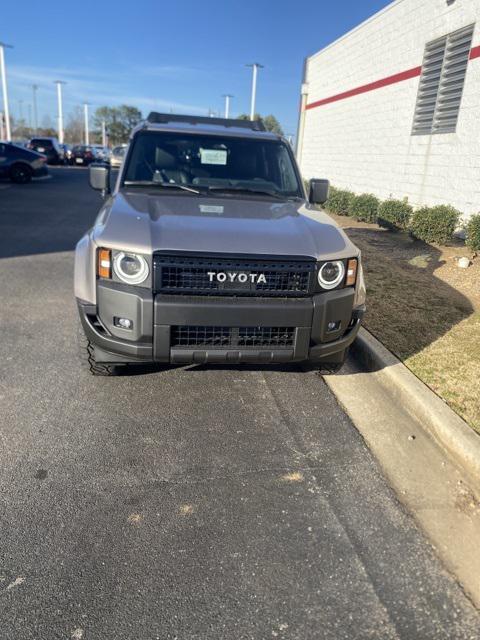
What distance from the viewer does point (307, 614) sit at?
2160 millimetres

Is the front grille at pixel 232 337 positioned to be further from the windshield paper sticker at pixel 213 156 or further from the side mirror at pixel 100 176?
the side mirror at pixel 100 176

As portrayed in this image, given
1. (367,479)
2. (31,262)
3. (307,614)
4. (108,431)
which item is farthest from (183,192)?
(31,262)

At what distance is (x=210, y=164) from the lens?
193 inches

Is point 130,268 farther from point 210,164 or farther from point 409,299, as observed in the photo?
point 409,299

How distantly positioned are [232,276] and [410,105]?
34.7 ft

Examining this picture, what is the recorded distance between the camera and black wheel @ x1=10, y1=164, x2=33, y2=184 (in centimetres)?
2079

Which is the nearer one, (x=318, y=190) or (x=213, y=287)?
(x=213, y=287)

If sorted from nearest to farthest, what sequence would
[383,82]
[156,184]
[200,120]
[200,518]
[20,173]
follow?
1. [200,518]
2. [156,184]
3. [200,120]
4. [383,82]
5. [20,173]

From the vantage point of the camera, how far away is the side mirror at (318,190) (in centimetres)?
496

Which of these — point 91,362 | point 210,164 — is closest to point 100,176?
point 210,164

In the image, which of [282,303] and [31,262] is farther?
[31,262]

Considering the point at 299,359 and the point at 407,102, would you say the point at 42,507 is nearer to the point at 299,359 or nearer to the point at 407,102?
the point at 299,359

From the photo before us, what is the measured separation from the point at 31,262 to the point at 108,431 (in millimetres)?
5565

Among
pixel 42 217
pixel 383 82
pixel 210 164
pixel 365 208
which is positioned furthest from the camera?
pixel 383 82
